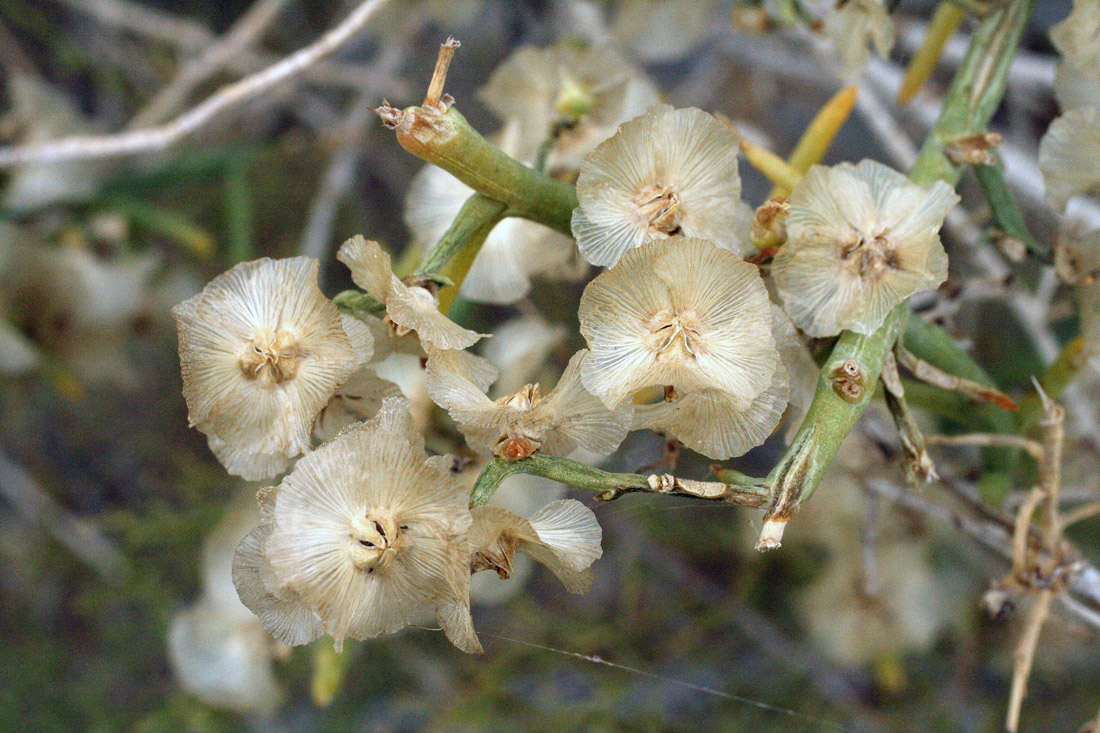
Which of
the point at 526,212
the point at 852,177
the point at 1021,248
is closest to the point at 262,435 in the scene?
the point at 526,212

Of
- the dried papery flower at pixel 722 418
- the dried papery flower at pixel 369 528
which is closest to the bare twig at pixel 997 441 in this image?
the dried papery flower at pixel 722 418

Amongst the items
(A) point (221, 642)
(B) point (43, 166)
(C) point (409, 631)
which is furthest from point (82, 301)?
(C) point (409, 631)

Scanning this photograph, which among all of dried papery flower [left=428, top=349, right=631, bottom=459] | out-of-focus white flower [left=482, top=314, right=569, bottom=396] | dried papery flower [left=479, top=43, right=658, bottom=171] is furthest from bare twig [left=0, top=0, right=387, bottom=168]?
dried papery flower [left=428, top=349, right=631, bottom=459]

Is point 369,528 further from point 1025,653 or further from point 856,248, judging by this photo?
point 1025,653

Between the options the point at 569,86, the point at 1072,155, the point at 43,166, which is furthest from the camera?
the point at 43,166

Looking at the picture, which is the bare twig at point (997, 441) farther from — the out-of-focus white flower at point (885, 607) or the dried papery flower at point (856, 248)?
the out-of-focus white flower at point (885, 607)

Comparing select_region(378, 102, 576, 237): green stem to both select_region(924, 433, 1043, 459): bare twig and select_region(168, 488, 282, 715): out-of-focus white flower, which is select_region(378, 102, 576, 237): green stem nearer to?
select_region(924, 433, 1043, 459): bare twig

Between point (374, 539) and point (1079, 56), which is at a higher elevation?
point (1079, 56)

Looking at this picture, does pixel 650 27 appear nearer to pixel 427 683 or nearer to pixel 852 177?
pixel 852 177
